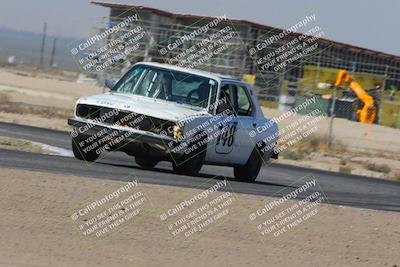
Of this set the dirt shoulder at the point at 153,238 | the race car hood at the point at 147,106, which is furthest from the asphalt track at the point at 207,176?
the dirt shoulder at the point at 153,238

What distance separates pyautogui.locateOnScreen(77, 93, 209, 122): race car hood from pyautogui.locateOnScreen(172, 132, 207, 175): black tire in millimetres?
494

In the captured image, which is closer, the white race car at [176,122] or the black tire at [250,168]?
the white race car at [176,122]

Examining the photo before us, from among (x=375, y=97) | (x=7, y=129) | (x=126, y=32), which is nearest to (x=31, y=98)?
(x=126, y=32)

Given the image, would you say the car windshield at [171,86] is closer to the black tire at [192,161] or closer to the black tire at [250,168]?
the black tire at [192,161]

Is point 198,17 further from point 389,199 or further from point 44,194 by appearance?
point 44,194

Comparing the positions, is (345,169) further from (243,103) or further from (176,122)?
(176,122)

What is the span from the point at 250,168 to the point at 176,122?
2637 mm

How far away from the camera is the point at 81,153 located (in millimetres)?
15531

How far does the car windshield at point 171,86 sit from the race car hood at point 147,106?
20 centimetres

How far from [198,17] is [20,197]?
131 feet

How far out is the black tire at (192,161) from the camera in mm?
15102

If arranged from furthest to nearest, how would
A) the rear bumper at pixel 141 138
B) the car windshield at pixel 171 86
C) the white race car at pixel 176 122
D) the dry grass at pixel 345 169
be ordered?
the dry grass at pixel 345 169, the car windshield at pixel 171 86, the white race car at pixel 176 122, the rear bumper at pixel 141 138

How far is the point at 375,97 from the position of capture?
47.8 m

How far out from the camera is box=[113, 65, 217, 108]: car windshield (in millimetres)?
15719
